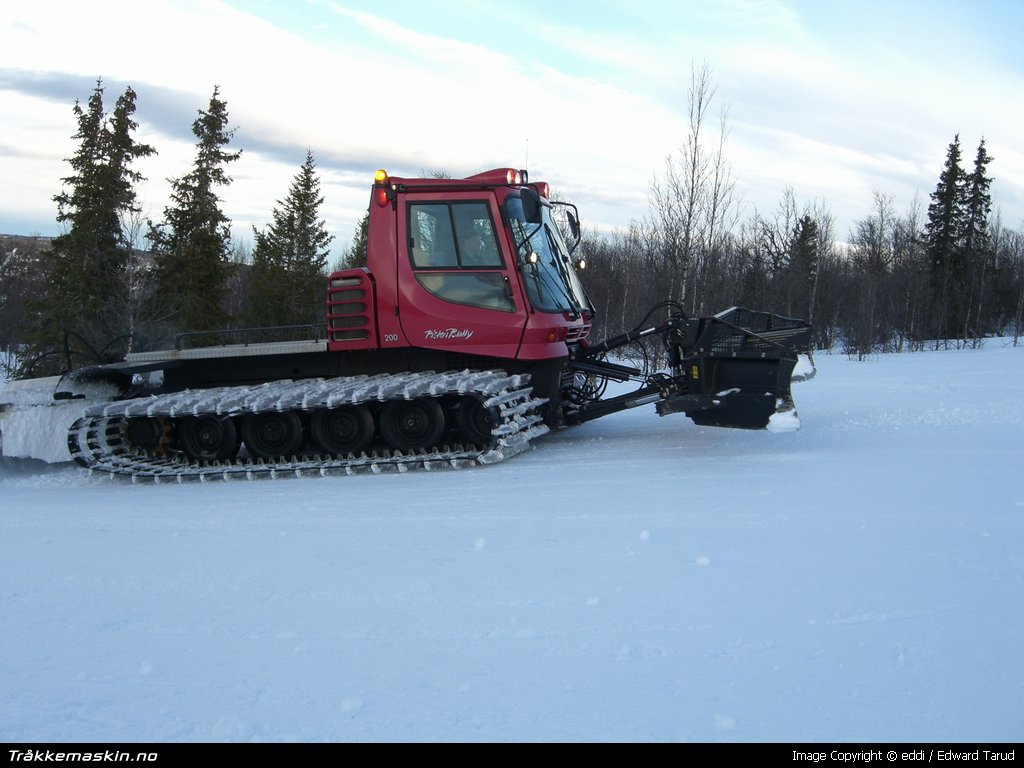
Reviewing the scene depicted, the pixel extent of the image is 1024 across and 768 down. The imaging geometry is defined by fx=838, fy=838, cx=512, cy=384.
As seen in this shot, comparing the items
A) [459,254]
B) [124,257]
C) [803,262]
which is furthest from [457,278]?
[803,262]

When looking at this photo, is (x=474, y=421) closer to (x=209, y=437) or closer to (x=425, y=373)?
(x=425, y=373)

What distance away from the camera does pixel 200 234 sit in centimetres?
2889

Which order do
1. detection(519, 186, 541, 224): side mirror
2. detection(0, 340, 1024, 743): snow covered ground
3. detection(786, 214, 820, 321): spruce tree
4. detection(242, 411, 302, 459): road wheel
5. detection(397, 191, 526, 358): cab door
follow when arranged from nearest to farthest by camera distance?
detection(0, 340, 1024, 743): snow covered ground < detection(519, 186, 541, 224): side mirror < detection(397, 191, 526, 358): cab door < detection(242, 411, 302, 459): road wheel < detection(786, 214, 820, 321): spruce tree

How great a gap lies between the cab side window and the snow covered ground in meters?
2.16

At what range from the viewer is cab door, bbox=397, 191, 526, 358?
28.0 ft

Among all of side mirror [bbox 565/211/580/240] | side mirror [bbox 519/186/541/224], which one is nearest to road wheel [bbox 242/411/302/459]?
side mirror [bbox 519/186/541/224]

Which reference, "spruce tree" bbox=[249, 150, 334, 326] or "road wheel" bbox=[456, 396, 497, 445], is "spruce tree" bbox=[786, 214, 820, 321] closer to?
"spruce tree" bbox=[249, 150, 334, 326]

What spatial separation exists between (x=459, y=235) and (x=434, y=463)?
2376 millimetres

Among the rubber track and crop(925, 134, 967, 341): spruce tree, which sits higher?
crop(925, 134, 967, 341): spruce tree

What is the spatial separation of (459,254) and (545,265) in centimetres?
97

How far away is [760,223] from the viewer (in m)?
45.6

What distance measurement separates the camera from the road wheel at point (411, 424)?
27.6 feet

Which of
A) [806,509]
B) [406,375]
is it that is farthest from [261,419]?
[806,509]
